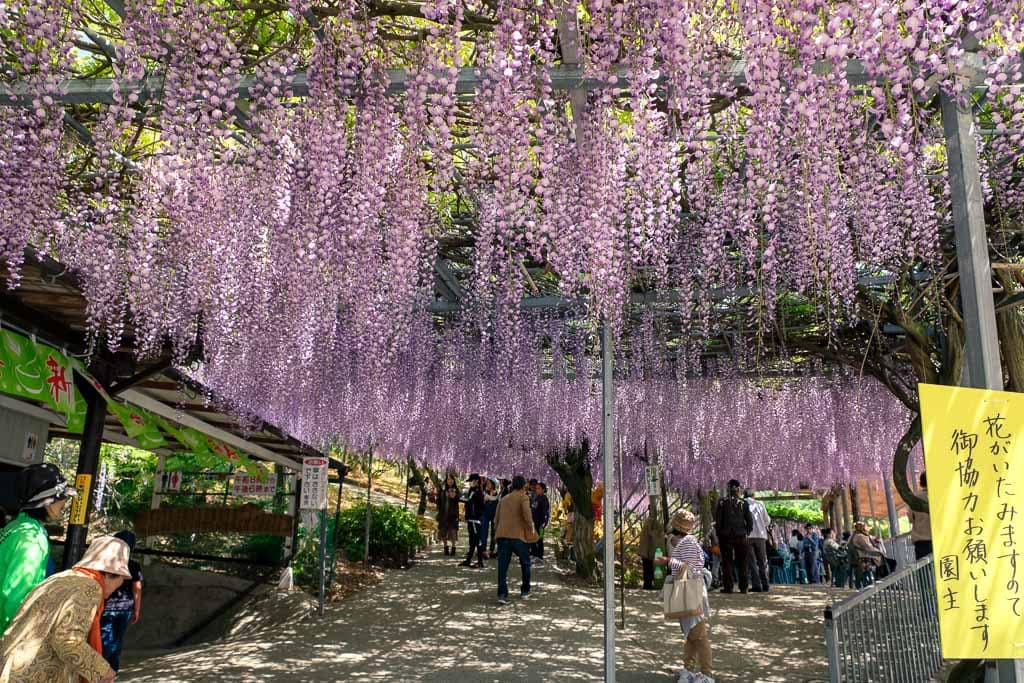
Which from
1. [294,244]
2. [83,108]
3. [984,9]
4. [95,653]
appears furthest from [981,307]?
[83,108]

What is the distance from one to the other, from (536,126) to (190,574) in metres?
7.57

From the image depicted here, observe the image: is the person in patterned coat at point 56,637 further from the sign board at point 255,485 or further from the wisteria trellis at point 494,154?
the sign board at point 255,485

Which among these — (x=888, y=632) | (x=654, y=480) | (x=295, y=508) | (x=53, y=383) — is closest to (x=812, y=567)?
(x=654, y=480)

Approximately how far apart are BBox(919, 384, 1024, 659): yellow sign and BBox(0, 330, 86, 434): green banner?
461 centimetres

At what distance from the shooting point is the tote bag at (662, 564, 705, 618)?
15.0 feet

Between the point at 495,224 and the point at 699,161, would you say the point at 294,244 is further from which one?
the point at 699,161

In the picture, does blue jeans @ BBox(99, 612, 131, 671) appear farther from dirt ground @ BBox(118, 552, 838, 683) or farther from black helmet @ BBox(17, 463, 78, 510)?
black helmet @ BBox(17, 463, 78, 510)

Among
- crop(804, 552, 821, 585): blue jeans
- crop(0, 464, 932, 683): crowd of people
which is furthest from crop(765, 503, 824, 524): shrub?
crop(0, 464, 932, 683): crowd of people

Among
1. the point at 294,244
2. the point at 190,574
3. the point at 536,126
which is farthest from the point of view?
the point at 190,574

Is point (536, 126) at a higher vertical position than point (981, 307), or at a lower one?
higher

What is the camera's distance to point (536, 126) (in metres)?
4.08

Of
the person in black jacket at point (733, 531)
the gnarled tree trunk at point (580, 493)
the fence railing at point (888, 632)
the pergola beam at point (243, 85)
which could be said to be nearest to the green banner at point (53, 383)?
the pergola beam at point (243, 85)

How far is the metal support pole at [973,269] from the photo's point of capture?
2619 millimetres

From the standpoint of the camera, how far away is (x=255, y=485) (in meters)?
9.61
